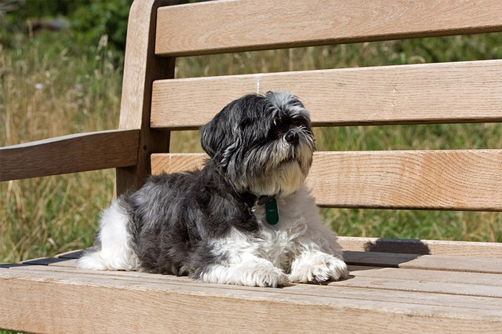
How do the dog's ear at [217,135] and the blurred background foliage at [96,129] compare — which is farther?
the blurred background foliage at [96,129]

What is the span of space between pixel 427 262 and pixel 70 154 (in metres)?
1.51

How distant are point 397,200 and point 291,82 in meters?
0.71

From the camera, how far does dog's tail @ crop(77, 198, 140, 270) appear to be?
3.01 meters

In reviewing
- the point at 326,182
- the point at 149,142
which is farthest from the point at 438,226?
the point at 149,142

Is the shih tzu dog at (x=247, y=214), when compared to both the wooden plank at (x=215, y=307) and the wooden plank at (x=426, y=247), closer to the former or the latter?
the wooden plank at (x=215, y=307)

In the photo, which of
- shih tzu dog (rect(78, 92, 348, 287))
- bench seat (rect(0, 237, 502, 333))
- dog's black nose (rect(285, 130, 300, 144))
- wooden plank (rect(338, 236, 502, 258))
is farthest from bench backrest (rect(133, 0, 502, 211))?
dog's black nose (rect(285, 130, 300, 144))

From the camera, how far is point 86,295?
2.38 meters

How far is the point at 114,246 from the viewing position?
3.05m

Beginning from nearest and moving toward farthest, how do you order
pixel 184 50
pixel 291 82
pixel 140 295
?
pixel 140 295 < pixel 291 82 < pixel 184 50

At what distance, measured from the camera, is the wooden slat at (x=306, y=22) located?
10.3 ft

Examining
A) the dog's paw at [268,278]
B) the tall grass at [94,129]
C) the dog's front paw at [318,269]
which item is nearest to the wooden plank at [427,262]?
the dog's front paw at [318,269]

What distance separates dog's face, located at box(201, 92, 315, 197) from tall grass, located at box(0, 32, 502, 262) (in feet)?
6.94

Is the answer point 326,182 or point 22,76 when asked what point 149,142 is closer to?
point 326,182

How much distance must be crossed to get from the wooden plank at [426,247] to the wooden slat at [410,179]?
0.17 m
